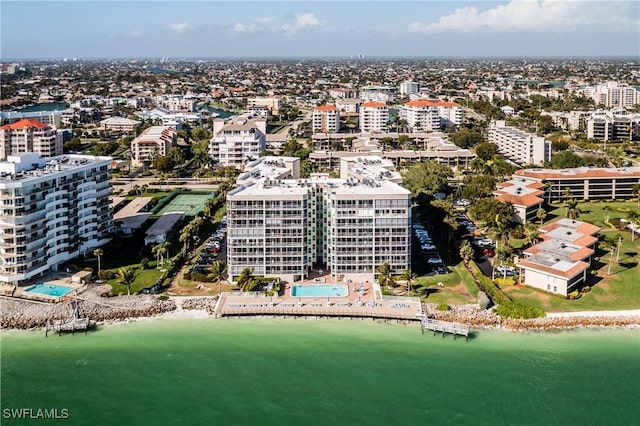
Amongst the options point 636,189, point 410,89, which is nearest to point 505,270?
point 636,189

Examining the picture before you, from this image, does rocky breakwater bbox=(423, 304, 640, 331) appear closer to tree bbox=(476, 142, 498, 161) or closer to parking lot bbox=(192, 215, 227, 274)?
parking lot bbox=(192, 215, 227, 274)

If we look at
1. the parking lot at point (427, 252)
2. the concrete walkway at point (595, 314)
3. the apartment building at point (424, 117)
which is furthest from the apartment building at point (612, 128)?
the concrete walkway at point (595, 314)

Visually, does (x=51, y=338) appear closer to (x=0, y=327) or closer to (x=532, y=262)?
(x=0, y=327)

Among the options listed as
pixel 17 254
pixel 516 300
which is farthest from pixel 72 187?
pixel 516 300

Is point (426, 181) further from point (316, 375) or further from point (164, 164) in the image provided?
point (164, 164)

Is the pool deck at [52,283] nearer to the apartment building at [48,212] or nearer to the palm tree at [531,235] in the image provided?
the apartment building at [48,212]

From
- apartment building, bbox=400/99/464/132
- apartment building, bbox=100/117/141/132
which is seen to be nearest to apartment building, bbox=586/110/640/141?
apartment building, bbox=400/99/464/132
